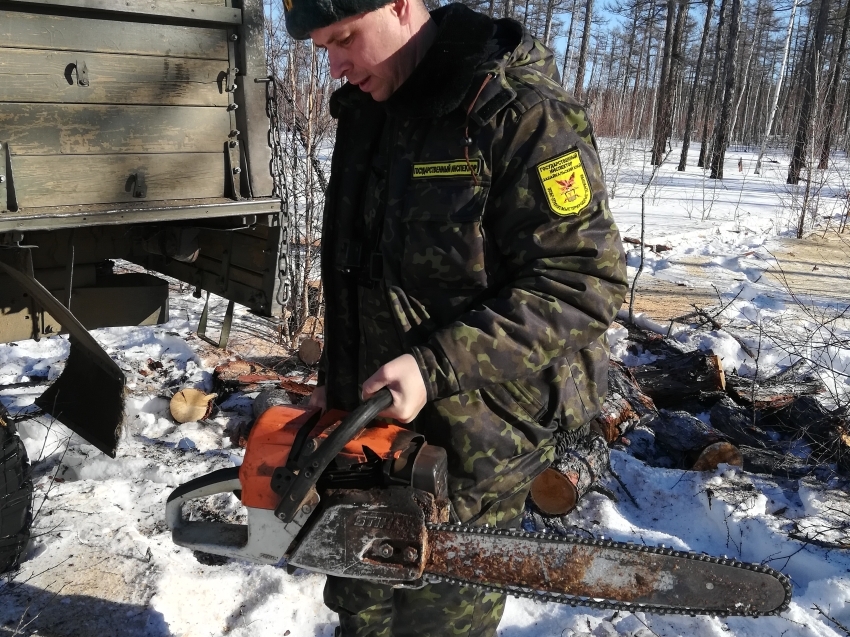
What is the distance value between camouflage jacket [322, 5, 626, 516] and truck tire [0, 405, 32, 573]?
1.74 metres

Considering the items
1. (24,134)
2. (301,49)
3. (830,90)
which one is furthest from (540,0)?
(24,134)

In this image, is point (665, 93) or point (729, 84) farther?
point (665, 93)

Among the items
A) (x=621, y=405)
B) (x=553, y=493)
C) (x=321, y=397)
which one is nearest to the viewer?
(x=321, y=397)

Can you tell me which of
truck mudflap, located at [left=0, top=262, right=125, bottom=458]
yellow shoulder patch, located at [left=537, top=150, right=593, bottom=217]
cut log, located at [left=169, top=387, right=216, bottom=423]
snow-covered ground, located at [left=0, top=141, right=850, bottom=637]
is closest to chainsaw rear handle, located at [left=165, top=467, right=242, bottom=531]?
yellow shoulder patch, located at [left=537, top=150, right=593, bottom=217]

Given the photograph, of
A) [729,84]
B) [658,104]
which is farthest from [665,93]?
[658,104]

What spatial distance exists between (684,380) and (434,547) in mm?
3610

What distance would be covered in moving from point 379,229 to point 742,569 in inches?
41.9

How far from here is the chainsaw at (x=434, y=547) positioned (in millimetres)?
1361

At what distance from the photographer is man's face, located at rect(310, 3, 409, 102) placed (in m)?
1.40

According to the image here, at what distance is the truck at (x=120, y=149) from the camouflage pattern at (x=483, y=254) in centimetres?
135

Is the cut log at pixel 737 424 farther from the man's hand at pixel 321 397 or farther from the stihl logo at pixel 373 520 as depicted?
the stihl logo at pixel 373 520

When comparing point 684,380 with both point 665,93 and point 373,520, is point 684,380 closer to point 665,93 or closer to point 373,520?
point 373,520

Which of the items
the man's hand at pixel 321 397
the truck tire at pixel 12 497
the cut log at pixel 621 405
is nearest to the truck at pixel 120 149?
the truck tire at pixel 12 497

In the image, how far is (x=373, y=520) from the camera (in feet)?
4.51
